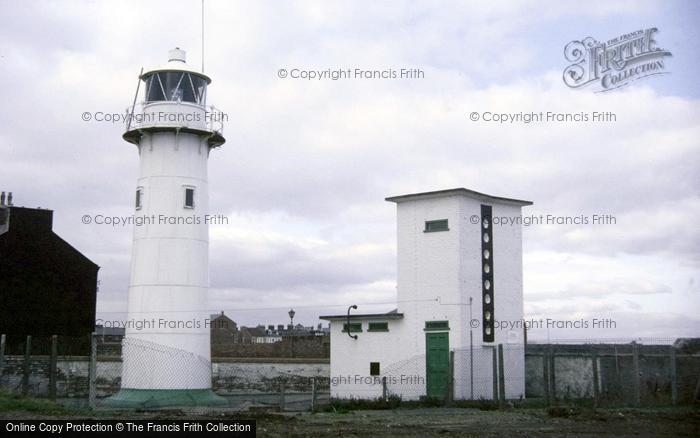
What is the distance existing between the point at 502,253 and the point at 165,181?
491 inches

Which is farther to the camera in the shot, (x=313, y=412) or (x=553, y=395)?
(x=553, y=395)

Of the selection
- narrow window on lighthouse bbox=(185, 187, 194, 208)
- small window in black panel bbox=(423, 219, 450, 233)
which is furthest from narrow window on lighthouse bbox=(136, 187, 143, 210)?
small window in black panel bbox=(423, 219, 450, 233)

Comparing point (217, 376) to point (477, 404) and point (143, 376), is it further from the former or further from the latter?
point (477, 404)

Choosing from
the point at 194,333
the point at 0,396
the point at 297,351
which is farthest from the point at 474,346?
the point at 297,351

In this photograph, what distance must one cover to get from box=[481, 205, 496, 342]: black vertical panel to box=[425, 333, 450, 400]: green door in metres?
1.66

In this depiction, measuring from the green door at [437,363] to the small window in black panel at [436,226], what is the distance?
12.2 ft

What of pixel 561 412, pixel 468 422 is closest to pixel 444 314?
pixel 561 412

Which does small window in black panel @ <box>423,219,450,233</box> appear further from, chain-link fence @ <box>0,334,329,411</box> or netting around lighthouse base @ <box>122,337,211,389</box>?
netting around lighthouse base @ <box>122,337,211,389</box>

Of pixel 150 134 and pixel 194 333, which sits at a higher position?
pixel 150 134

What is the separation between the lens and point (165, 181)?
92.7 feet

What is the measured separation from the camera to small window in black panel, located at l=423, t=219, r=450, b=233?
2861 centimetres

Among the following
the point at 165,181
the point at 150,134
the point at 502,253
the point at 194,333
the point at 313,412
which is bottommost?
the point at 313,412

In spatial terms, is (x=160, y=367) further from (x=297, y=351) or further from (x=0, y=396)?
(x=297, y=351)

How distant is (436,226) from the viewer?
94.6ft
